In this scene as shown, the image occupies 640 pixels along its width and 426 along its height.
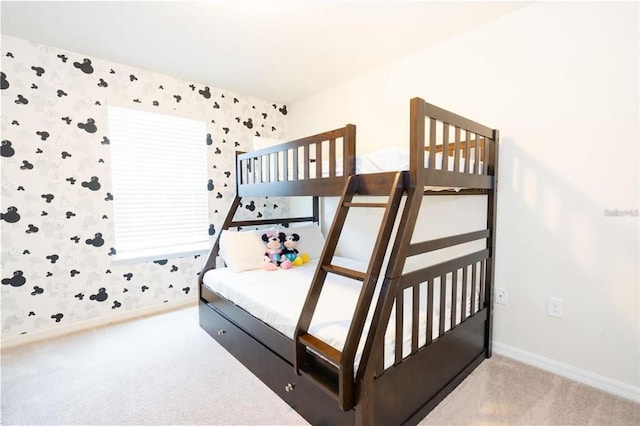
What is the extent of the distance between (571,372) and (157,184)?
3537 mm

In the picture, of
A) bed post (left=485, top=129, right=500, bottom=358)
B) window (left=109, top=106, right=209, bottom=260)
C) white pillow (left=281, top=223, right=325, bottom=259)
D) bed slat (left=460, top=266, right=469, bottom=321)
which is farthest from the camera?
white pillow (left=281, top=223, right=325, bottom=259)

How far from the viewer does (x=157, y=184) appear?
9.53 ft

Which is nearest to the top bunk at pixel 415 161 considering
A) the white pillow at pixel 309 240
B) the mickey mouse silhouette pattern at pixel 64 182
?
the white pillow at pixel 309 240

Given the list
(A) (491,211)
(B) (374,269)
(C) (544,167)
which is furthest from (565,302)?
(B) (374,269)

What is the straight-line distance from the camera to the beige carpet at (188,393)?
152cm

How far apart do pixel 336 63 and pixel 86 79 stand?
211 cm

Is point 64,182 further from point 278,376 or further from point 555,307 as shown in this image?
point 555,307

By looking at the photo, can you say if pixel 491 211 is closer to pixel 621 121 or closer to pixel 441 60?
pixel 621 121

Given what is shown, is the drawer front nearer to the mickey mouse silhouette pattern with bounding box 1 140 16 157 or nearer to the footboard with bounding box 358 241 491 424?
the footboard with bounding box 358 241 491 424

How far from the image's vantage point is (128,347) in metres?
2.23

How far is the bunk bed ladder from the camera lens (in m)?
1.21

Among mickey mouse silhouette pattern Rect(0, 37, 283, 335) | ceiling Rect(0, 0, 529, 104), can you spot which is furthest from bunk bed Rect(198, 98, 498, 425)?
mickey mouse silhouette pattern Rect(0, 37, 283, 335)

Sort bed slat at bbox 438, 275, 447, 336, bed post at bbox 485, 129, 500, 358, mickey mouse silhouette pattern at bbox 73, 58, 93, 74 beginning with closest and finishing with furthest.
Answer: bed slat at bbox 438, 275, 447, 336
bed post at bbox 485, 129, 500, 358
mickey mouse silhouette pattern at bbox 73, 58, 93, 74

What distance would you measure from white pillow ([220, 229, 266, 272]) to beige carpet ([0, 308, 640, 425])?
65 centimetres
